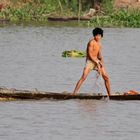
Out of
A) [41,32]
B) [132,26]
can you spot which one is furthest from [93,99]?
[132,26]

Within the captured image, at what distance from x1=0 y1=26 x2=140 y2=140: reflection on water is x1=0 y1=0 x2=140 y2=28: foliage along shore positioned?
21.1 ft

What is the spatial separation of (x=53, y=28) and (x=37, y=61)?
1710cm

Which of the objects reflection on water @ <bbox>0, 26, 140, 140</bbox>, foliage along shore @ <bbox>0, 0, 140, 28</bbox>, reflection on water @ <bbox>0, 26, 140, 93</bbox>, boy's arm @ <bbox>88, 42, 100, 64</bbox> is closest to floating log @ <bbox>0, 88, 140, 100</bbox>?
reflection on water @ <bbox>0, 26, 140, 140</bbox>

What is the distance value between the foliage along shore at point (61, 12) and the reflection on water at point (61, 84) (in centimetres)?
644

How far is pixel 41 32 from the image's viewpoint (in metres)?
Result: 42.7

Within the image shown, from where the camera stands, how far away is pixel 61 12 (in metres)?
54.0

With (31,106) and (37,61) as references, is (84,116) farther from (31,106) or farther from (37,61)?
(37,61)

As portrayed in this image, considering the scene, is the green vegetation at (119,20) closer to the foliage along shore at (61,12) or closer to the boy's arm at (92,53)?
the foliage along shore at (61,12)

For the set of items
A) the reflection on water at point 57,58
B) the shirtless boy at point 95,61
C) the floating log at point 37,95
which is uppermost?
the shirtless boy at point 95,61

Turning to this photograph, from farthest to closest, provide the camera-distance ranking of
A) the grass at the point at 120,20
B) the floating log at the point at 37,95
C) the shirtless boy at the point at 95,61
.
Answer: the grass at the point at 120,20 → the shirtless boy at the point at 95,61 → the floating log at the point at 37,95

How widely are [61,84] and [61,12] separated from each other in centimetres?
3249

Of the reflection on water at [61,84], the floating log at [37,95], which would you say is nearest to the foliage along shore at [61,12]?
the reflection on water at [61,84]

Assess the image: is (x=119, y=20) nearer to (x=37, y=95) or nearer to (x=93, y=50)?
(x=93, y=50)

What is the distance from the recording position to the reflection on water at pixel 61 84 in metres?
14.9
